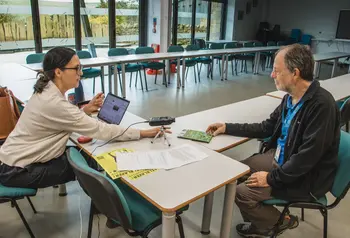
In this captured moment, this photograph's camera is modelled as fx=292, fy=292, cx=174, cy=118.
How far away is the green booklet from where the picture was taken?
1896 mm

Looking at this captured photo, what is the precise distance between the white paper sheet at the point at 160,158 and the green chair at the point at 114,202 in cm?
19

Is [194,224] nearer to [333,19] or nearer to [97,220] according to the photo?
[97,220]

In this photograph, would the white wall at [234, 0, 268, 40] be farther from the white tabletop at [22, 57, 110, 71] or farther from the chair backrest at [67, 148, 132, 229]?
the chair backrest at [67, 148, 132, 229]

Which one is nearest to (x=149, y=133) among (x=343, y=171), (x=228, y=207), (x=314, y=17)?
(x=228, y=207)

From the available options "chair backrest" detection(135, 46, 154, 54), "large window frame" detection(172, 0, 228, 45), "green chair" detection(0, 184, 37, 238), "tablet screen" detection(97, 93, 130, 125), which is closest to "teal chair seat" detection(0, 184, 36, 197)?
"green chair" detection(0, 184, 37, 238)

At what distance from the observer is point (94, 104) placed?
89.1 inches

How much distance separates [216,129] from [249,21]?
33.4 ft

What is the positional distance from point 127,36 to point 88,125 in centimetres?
642

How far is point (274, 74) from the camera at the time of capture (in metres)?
1.77

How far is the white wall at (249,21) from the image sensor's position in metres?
10.6

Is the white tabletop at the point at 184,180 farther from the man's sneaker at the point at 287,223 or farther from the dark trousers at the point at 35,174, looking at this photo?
the man's sneaker at the point at 287,223

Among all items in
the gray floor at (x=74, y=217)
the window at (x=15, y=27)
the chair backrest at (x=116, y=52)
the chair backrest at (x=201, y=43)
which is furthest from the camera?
the chair backrest at (x=201, y=43)

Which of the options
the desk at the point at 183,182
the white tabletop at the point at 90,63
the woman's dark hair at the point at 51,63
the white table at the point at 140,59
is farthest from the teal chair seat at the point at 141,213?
the white tabletop at the point at 90,63

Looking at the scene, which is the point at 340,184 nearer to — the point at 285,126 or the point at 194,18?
the point at 285,126
